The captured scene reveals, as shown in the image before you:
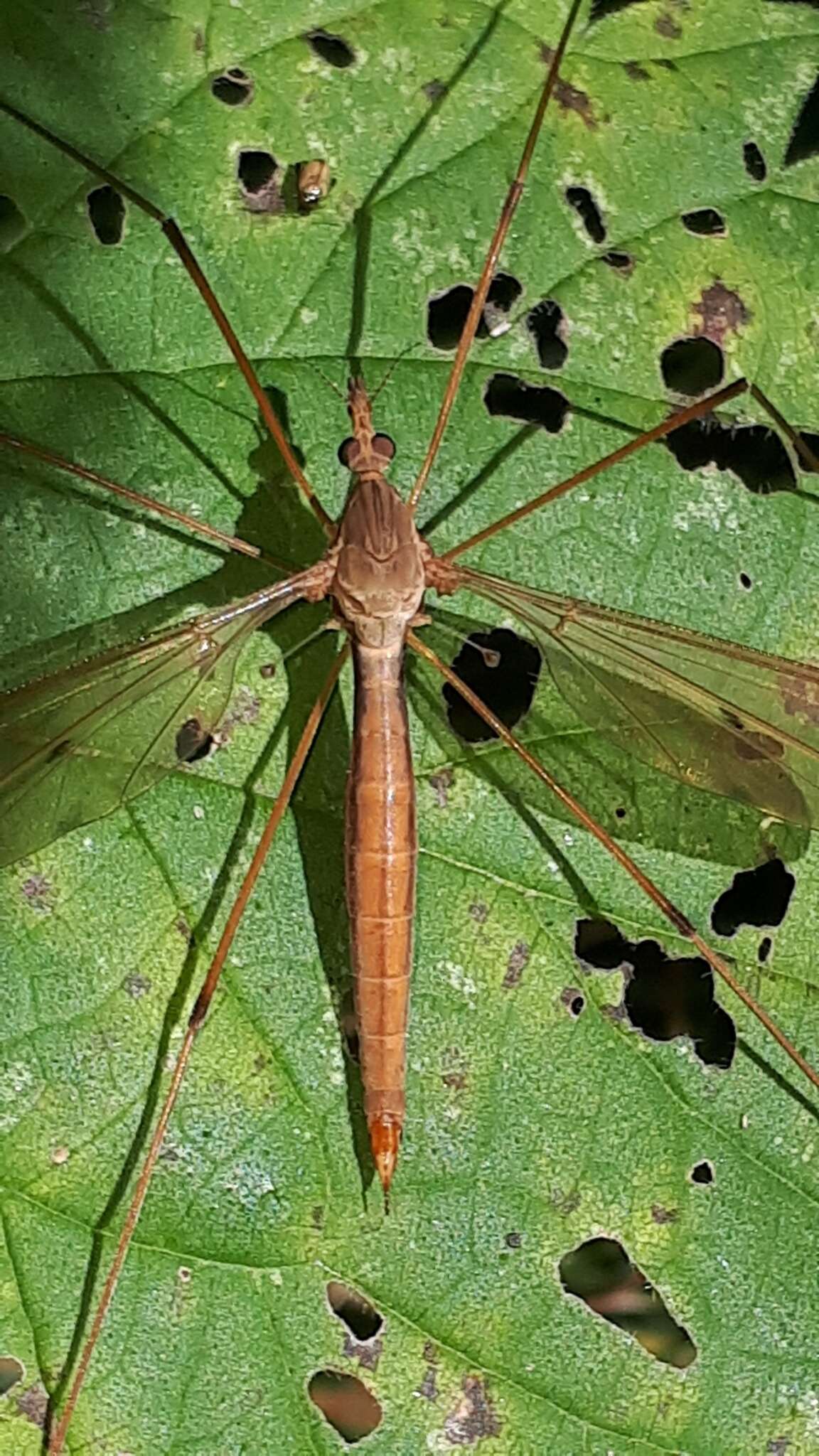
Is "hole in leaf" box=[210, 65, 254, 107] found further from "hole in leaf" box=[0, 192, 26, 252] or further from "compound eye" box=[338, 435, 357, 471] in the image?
"compound eye" box=[338, 435, 357, 471]

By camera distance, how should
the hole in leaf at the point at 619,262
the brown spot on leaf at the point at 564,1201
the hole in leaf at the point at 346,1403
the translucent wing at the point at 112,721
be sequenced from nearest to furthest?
the translucent wing at the point at 112,721
the hole in leaf at the point at 346,1403
the brown spot on leaf at the point at 564,1201
the hole in leaf at the point at 619,262

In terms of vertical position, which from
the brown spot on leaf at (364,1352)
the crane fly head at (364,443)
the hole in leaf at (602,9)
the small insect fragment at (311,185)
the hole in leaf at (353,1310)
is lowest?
the brown spot on leaf at (364,1352)

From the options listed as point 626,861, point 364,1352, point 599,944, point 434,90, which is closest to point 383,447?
point 434,90

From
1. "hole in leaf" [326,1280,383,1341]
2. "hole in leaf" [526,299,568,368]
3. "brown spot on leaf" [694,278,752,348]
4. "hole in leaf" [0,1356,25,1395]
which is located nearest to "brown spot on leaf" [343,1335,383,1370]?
"hole in leaf" [326,1280,383,1341]

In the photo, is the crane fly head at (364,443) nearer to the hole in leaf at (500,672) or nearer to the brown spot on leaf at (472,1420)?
the hole in leaf at (500,672)

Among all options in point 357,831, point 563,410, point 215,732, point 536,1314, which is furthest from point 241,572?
point 536,1314

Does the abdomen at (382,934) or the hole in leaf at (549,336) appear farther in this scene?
the hole in leaf at (549,336)

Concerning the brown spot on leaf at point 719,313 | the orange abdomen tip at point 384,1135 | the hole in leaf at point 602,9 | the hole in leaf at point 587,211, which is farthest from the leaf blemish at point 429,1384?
the hole in leaf at point 602,9
